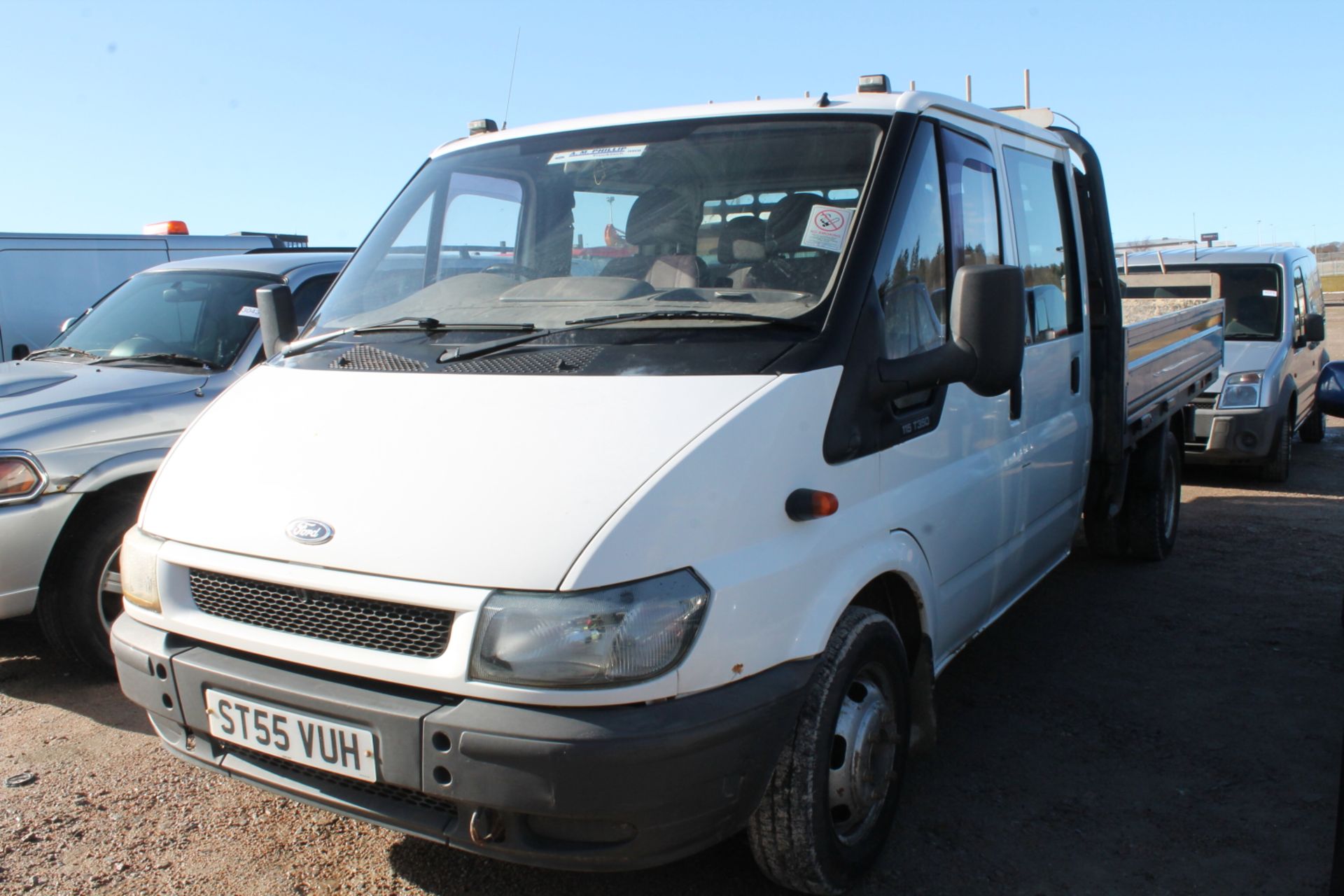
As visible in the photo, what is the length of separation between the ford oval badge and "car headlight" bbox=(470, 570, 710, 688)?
0.46m

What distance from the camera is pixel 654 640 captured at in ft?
7.55

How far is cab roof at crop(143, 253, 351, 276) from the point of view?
5797 millimetres

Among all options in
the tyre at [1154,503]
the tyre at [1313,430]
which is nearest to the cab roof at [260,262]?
the tyre at [1154,503]

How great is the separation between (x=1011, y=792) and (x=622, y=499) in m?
2.00

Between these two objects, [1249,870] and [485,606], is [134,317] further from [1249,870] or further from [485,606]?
[1249,870]

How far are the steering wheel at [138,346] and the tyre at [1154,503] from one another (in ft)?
17.0

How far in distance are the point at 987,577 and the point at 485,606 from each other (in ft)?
7.06

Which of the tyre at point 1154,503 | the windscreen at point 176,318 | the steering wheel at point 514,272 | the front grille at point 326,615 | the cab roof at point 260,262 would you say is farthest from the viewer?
the tyre at point 1154,503

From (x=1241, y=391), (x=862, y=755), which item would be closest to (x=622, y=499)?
(x=862, y=755)

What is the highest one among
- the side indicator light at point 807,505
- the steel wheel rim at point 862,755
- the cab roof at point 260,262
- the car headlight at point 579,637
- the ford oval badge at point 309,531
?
the cab roof at point 260,262

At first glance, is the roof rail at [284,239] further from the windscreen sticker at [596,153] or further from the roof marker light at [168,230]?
the windscreen sticker at [596,153]

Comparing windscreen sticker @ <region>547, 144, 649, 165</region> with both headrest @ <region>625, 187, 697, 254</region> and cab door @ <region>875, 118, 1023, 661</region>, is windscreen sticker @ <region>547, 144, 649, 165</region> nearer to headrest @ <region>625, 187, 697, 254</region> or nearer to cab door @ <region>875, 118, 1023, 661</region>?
headrest @ <region>625, 187, 697, 254</region>

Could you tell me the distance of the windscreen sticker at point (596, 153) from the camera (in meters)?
3.53

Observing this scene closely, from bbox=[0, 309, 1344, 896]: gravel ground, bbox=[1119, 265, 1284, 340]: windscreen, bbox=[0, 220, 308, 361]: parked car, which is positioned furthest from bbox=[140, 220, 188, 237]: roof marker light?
bbox=[1119, 265, 1284, 340]: windscreen
